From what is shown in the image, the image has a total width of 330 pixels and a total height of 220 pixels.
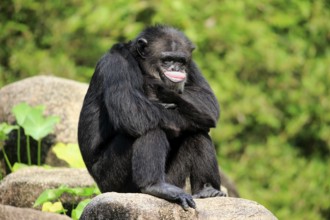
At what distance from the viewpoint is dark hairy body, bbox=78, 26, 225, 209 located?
23.1 feet

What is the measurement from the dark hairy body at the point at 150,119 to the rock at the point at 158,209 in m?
0.46

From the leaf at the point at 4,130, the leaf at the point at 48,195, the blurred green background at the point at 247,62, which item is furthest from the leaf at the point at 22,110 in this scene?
the blurred green background at the point at 247,62

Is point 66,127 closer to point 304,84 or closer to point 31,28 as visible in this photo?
point 31,28

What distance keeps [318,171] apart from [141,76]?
31.1ft

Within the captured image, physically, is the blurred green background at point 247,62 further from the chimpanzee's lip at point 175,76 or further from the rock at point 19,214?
the rock at point 19,214

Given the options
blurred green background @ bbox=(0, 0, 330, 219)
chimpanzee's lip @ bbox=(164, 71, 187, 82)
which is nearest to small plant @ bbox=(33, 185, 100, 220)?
chimpanzee's lip @ bbox=(164, 71, 187, 82)

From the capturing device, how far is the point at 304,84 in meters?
16.2

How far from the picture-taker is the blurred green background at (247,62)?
563 inches

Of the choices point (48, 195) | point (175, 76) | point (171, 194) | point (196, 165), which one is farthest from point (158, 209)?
point (48, 195)

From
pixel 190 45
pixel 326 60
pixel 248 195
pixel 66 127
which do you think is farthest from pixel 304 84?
pixel 190 45

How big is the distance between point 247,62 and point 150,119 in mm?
9107

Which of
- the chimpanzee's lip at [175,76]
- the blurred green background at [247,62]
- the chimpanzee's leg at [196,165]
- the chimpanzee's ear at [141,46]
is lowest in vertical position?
the blurred green background at [247,62]

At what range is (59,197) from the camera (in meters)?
8.46

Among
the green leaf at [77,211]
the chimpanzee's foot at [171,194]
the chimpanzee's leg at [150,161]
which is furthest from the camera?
the green leaf at [77,211]
